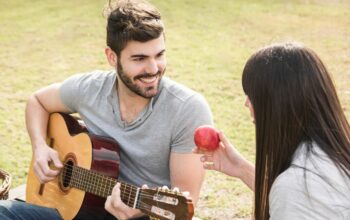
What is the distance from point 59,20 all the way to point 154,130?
7631 millimetres

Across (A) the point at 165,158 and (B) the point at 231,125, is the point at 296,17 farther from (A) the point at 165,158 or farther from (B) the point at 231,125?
(A) the point at 165,158

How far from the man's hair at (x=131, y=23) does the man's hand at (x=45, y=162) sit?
750 millimetres

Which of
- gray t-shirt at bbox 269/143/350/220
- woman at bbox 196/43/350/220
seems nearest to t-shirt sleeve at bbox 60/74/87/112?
woman at bbox 196/43/350/220

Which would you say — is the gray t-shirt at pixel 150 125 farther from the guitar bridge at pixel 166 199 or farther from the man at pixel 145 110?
the guitar bridge at pixel 166 199

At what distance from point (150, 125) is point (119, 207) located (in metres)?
0.56

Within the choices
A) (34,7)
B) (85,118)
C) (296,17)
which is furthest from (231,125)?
(34,7)

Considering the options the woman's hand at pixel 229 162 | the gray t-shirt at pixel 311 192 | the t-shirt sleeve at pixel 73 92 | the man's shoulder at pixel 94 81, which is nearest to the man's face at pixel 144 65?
the man's shoulder at pixel 94 81

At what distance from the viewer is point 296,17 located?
10453 millimetres

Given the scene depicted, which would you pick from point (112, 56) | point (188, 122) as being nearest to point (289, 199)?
point (188, 122)

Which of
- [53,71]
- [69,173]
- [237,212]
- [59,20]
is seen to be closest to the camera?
[69,173]

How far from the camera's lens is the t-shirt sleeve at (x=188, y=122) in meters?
3.08

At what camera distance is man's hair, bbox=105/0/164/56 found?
3.10 meters

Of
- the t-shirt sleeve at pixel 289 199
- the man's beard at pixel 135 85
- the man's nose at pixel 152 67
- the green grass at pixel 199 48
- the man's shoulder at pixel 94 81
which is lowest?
the green grass at pixel 199 48

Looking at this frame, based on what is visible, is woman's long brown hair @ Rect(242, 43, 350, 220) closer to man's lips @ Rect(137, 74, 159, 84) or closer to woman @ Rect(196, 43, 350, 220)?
woman @ Rect(196, 43, 350, 220)
